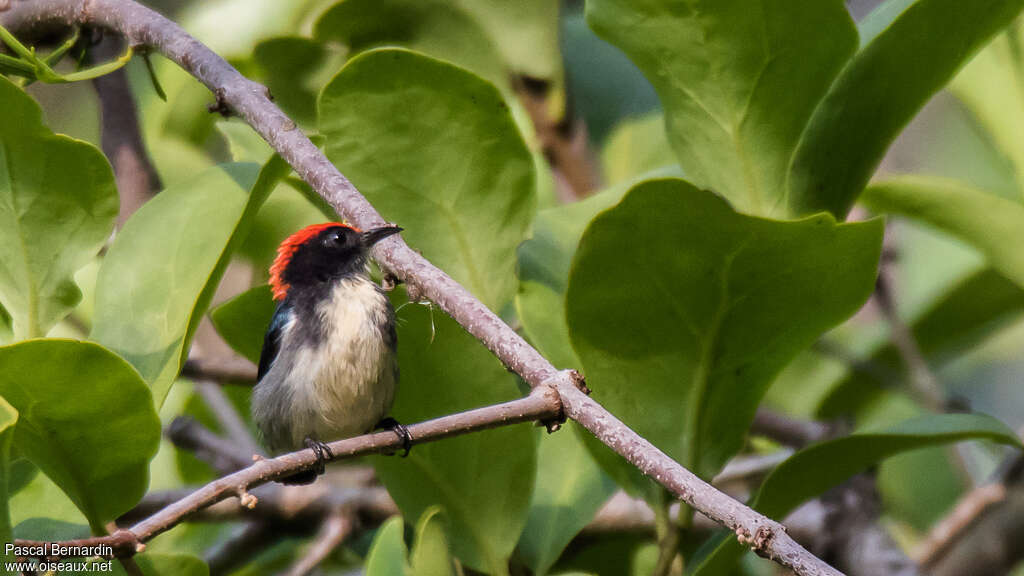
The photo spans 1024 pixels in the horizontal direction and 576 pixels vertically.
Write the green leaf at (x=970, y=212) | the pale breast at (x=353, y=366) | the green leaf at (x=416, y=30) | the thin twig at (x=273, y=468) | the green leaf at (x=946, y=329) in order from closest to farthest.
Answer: the thin twig at (x=273, y=468) → the green leaf at (x=970, y=212) → the pale breast at (x=353, y=366) → the green leaf at (x=416, y=30) → the green leaf at (x=946, y=329)

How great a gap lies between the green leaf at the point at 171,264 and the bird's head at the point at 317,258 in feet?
1.95

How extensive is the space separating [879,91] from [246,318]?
1.27m

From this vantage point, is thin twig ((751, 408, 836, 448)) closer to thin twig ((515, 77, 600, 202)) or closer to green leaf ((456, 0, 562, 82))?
thin twig ((515, 77, 600, 202))

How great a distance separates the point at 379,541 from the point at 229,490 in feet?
1.42

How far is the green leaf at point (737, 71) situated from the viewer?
1994 mm

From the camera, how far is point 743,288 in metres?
1.84

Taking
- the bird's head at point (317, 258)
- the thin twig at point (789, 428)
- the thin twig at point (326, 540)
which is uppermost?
the bird's head at point (317, 258)

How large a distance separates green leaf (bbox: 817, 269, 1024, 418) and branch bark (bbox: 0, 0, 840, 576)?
2009 millimetres

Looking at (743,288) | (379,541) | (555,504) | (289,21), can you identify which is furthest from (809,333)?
(289,21)

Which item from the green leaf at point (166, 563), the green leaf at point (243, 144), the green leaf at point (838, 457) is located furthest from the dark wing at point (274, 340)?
the green leaf at point (838, 457)

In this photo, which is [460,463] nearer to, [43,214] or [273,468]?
[273,468]

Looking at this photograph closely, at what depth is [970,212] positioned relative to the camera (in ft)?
8.39

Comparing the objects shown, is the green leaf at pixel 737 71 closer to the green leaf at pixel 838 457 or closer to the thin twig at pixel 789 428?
the green leaf at pixel 838 457

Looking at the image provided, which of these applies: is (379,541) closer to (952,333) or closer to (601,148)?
(601,148)
